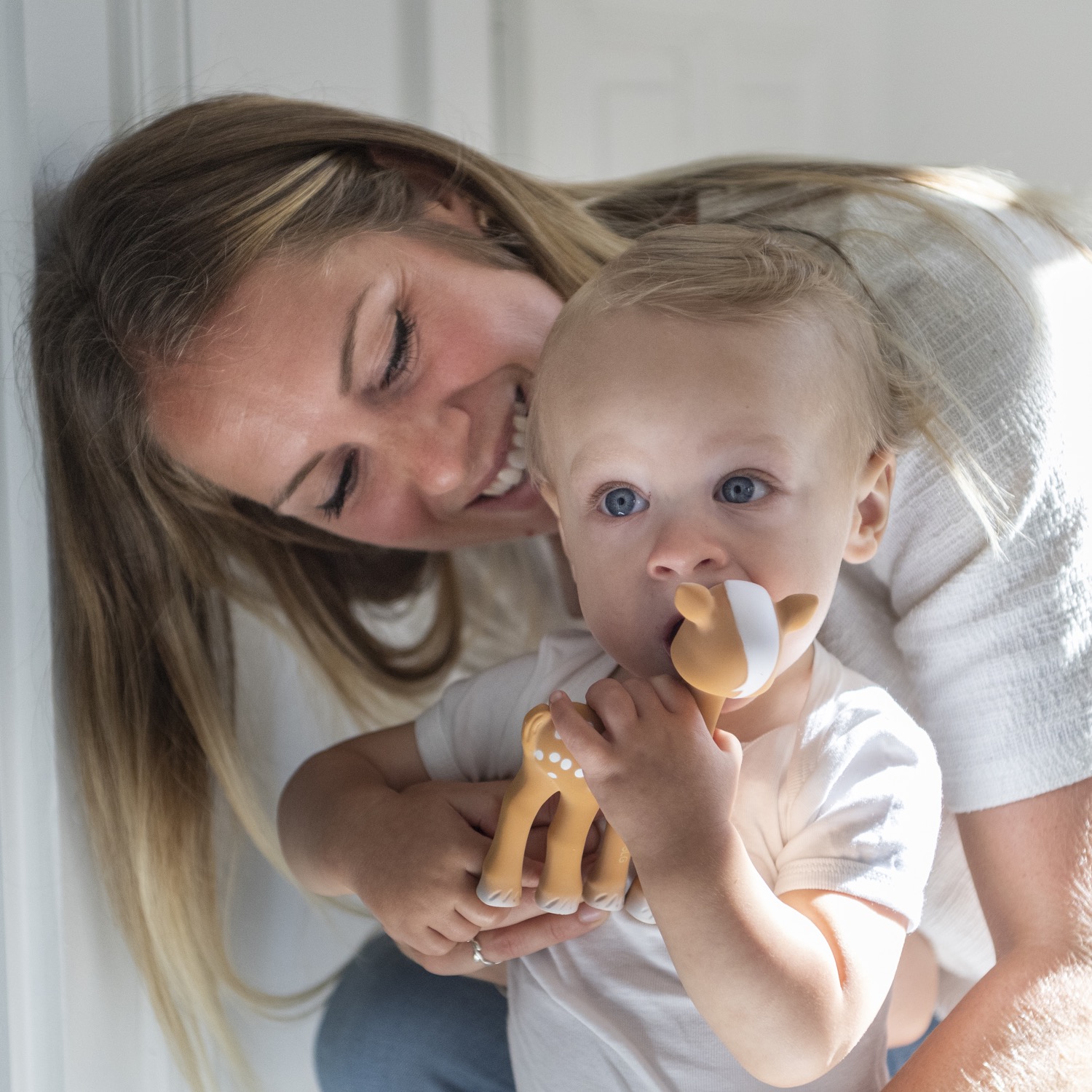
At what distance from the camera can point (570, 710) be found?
0.61 m

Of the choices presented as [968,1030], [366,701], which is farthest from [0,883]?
[968,1030]

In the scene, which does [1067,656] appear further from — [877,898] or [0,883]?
[0,883]

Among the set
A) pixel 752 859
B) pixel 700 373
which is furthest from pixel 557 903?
pixel 700 373

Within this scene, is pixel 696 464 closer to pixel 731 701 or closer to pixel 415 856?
pixel 731 701

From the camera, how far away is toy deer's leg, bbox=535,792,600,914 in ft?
2.19

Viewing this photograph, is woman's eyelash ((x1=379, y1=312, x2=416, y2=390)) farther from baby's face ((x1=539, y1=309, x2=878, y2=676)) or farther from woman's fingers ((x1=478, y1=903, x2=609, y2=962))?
woman's fingers ((x1=478, y1=903, x2=609, y2=962))

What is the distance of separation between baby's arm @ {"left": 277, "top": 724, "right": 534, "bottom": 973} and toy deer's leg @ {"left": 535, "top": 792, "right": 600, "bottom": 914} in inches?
1.7

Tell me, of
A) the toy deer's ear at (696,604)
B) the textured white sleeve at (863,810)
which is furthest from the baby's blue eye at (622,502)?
the textured white sleeve at (863,810)

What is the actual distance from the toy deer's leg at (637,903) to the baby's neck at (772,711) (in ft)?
0.41

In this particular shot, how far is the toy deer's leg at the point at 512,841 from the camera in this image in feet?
2.17

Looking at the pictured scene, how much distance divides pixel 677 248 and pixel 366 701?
760 mm

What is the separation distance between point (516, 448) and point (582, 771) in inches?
15.3

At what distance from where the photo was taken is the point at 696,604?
57 centimetres

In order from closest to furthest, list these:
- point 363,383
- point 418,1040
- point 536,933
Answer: point 536,933 → point 363,383 → point 418,1040
